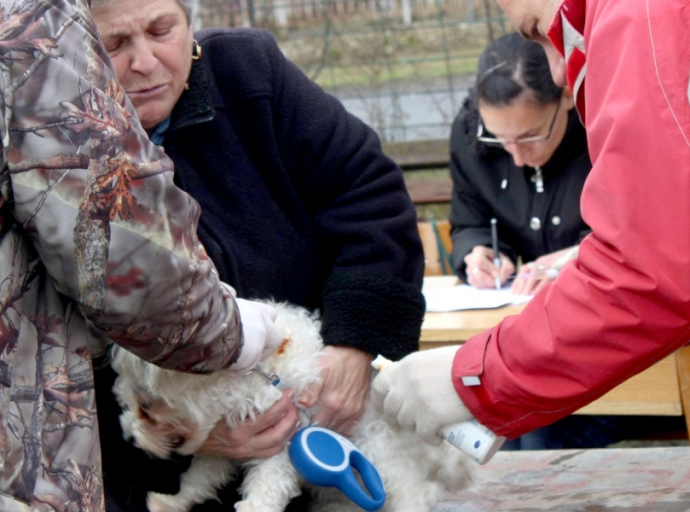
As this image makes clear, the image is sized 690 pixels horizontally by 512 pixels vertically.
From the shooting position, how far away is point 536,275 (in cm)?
325

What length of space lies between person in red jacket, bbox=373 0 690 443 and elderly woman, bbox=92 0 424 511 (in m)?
0.37

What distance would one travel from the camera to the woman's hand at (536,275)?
126 inches

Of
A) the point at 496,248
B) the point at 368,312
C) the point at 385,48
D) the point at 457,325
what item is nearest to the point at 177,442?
the point at 368,312

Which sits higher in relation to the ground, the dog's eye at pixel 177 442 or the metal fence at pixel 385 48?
the dog's eye at pixel 177 442

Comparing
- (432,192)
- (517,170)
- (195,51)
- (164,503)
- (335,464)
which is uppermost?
(195,51)

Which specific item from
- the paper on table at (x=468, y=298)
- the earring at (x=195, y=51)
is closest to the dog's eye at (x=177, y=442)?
the earring at (x=195, y=51)

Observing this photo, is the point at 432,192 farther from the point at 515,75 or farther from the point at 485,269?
the point at 515,75

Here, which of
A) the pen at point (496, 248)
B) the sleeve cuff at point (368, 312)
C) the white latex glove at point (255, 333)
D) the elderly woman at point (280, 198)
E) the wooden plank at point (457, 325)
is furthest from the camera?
the pen at point (496, 248)

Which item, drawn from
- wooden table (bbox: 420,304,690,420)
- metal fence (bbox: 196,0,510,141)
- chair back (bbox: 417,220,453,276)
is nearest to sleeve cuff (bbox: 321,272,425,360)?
wooden table (bbox: 420,304,690,420)

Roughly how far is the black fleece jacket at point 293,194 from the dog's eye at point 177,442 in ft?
1.07

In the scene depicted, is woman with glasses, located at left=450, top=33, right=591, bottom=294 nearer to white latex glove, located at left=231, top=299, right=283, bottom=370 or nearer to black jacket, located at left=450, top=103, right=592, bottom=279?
black jacket, located at left=450, top=103, right=592, bottom=279

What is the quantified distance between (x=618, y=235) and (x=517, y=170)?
2.46m

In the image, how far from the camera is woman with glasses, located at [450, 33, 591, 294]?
3355mm

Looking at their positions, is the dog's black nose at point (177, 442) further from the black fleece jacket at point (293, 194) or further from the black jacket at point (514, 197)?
the black jacket at point (514, 197)
